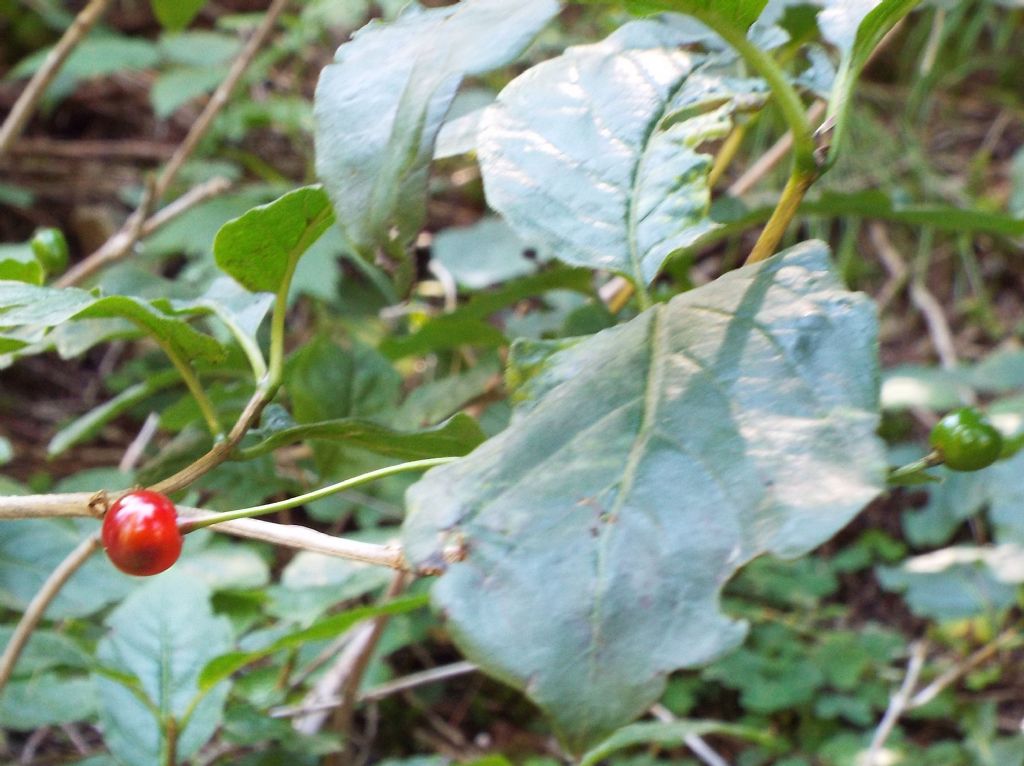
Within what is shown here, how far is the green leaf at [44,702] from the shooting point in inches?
33.2

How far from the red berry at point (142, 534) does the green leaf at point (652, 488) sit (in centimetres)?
15

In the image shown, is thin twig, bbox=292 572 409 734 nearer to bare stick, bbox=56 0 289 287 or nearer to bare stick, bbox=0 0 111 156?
bare stick, bbox=56 0 289 287

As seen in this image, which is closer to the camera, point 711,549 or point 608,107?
point 711,549

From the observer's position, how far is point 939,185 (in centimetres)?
241

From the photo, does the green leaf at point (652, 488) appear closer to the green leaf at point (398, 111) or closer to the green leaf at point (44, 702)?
the green leaf at point (398, 111)

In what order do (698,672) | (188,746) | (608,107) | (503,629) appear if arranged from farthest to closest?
(698,672), (188,746), (608,107), (503,629)

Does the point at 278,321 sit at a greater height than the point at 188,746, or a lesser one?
greater

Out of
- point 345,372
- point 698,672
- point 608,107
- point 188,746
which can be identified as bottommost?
point 698,672

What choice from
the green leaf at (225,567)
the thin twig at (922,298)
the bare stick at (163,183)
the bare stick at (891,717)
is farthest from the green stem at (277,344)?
the thin twig at (922,298)

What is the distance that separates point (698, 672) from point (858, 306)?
1.17 m

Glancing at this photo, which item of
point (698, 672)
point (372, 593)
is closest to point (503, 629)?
point (372, 593)

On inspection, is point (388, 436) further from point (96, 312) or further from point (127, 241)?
point (127, 241)

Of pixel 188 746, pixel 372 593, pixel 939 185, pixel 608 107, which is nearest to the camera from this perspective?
pixel 608 107

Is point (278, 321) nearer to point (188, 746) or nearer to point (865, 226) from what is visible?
point (188, 746)
